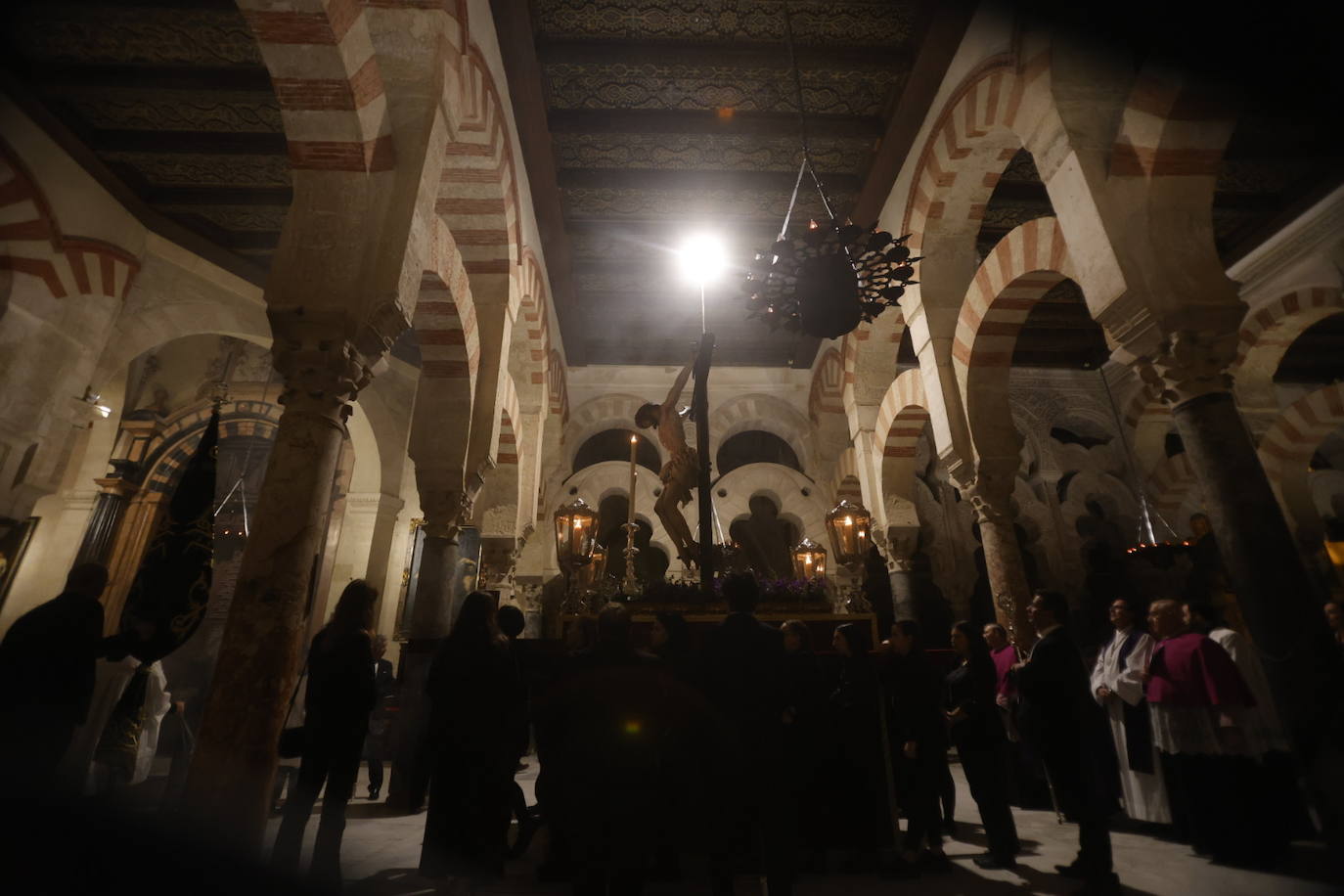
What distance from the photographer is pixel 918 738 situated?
110 inches

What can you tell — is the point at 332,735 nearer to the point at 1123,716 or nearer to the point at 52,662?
the point at 52,662

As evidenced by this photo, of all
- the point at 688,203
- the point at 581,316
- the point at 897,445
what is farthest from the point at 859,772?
the point at 581,316

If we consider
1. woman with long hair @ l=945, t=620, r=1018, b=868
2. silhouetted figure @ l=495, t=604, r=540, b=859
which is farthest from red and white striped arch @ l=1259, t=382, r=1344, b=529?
silhouetted figure @ l=495, t=604, r=540, b=859

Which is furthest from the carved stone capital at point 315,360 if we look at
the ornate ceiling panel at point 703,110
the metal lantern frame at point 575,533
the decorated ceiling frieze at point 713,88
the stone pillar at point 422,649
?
the decorated ceiling frieze at point 713,88

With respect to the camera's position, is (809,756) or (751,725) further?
(809,756)

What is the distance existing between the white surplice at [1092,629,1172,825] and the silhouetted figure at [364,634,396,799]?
455 cm

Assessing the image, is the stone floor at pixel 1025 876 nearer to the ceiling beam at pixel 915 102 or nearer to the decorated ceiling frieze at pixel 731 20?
the ceiling beam at pixel 915 102

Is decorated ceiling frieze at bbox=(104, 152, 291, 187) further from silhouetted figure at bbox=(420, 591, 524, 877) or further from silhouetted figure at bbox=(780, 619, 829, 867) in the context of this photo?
silhouetted figure at bbox=(780, 619, 829, 867)

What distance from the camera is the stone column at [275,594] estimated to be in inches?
91.5

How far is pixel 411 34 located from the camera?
358 cm

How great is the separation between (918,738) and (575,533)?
3377mm

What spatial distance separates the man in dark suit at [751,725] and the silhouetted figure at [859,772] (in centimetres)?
63

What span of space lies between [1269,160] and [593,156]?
6.61 m

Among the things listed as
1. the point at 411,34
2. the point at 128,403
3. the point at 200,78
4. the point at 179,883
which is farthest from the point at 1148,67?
the point at 128,403
